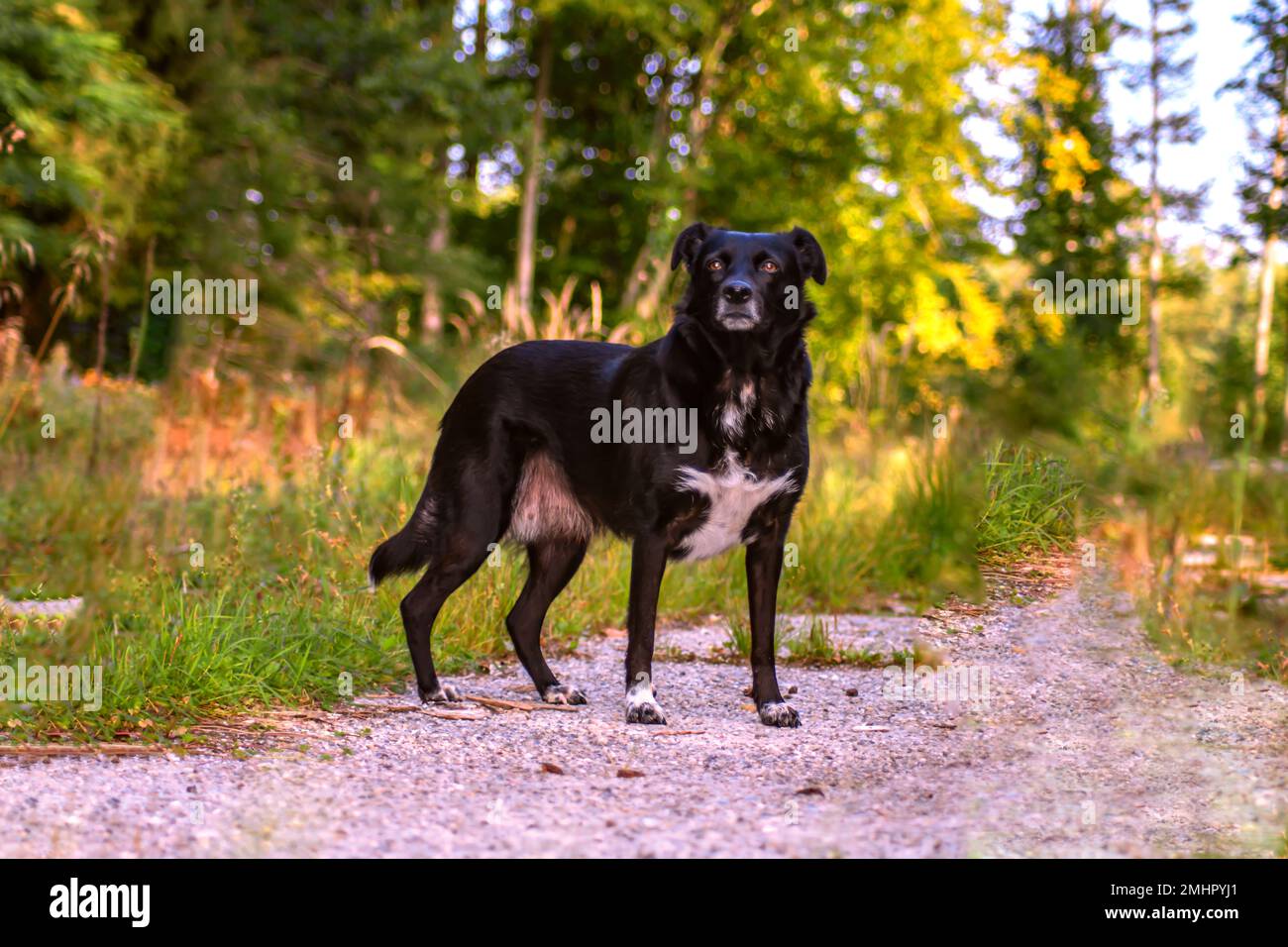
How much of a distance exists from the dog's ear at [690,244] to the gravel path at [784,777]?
66.3 inches

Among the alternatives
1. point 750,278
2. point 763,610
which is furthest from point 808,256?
point 763,610

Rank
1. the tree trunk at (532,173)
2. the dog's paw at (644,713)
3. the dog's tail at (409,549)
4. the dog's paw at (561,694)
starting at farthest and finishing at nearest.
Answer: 1. the tree trunk at (532,173)
2. the dog's tail at (409,549)
3. the dog's paw at (561,694)
4. the dog's paw at (644,713)

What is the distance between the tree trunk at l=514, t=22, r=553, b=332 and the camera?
2145 centimetres

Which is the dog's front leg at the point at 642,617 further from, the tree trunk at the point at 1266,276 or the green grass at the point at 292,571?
the tree trunk at the point at 1266,276

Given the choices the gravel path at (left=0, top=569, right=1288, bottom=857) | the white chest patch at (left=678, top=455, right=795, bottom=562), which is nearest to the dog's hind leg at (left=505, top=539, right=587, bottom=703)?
the gravel path at (left=0, top=569, right=1288, bottom=857)

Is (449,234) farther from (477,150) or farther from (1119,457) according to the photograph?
(1119,457)

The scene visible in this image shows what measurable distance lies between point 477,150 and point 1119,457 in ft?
54.7

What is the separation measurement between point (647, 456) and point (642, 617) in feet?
1.90

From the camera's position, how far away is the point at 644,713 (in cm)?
438

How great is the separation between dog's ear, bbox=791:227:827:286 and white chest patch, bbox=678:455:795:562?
0.82 meters

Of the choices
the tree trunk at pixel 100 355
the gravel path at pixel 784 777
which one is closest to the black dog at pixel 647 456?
the gravel path at pixel 784 777

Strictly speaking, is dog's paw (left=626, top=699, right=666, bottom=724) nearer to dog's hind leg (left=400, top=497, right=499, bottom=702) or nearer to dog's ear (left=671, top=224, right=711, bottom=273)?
dog's hind leg (left=400, top=497, right=499, bottom=702)

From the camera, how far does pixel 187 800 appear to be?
3.27 metres

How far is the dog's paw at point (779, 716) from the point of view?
4398 millimetres
